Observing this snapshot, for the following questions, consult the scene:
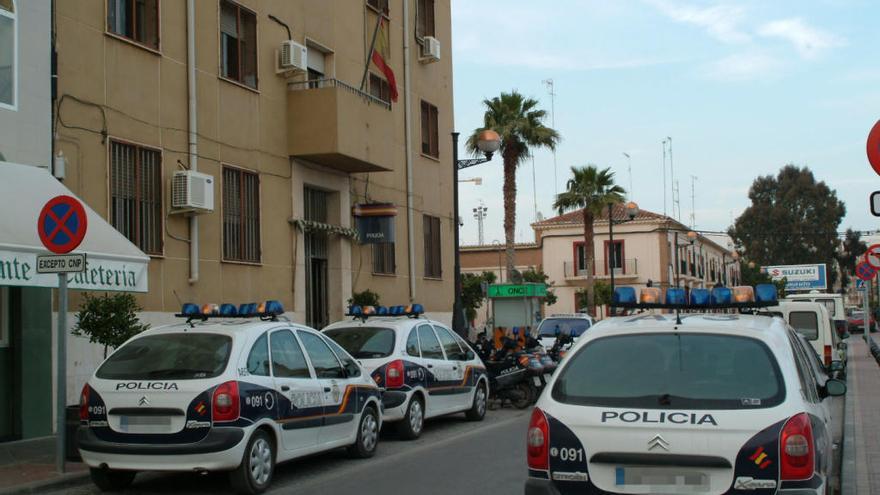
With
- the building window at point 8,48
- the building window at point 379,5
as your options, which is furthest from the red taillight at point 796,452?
the building window at point 379,5

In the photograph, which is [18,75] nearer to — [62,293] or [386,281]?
[62,293]

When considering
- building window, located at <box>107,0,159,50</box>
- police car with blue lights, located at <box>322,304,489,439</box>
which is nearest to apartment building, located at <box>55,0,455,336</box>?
building window, located at <box>107,0,159,50</box>

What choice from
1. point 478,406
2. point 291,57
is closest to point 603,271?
point 291,57

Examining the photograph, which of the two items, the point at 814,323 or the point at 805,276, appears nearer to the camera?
the point at 814,323

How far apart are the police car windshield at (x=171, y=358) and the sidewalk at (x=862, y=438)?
5.99 metres

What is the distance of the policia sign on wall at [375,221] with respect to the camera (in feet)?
74.0

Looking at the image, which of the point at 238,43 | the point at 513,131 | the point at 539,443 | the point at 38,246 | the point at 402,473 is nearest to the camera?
the point at 539,443

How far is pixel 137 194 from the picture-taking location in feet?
51.6

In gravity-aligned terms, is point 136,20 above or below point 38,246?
above

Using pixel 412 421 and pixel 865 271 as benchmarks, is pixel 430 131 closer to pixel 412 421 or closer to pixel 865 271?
pixel 865 271

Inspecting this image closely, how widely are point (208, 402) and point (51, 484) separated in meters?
2.15

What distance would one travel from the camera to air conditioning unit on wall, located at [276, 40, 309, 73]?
64.0 ft

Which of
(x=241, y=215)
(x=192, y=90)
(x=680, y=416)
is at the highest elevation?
(x=192, y=90)

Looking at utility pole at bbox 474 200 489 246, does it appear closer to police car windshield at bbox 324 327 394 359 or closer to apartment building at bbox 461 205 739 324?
apartment building at bbox 461 205 739 324
